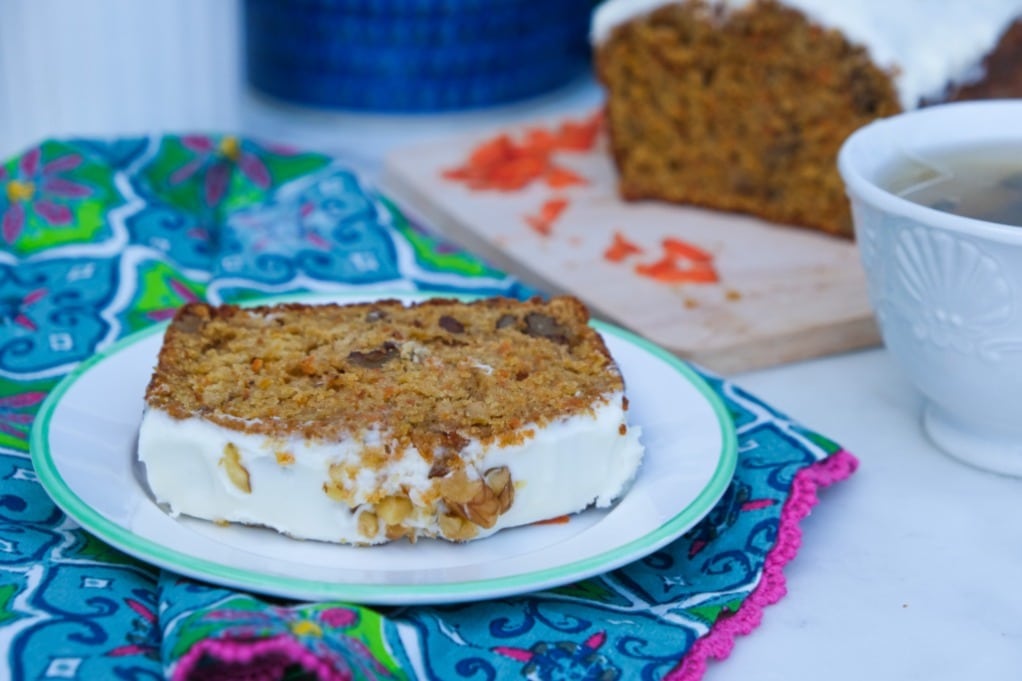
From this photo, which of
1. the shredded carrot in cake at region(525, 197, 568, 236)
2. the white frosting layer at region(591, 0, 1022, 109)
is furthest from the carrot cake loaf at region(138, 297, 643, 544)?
the white frosting layer at region(591, 0, 1022, 109)

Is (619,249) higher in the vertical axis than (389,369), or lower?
lower

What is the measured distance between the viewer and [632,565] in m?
1.09

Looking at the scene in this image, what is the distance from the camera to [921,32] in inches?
69.4

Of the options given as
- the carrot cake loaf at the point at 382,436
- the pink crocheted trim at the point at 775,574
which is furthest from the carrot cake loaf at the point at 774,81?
the carrot cake loaf at the point at 382,436

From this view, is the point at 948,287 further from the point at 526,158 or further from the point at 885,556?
the point at 526,158

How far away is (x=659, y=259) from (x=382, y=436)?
34.3 inches

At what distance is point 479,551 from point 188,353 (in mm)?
337

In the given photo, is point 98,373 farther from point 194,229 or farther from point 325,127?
point 325,127

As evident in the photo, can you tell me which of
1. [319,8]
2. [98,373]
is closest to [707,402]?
[98,373]

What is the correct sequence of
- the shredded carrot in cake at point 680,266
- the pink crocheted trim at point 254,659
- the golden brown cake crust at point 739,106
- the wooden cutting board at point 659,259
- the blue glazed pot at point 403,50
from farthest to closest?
1. the blue glazed pot at point 403,50
2. the golden brown cake crust at point 739,106
3. the shredded carrot in cake at point 680,266
4. the wooden cutting board at point 659,259
5. the pink crocheted trim at point 254,659

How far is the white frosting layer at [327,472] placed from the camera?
0.99 meters

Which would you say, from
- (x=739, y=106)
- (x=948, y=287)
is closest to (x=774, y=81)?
(x=739, y=106)

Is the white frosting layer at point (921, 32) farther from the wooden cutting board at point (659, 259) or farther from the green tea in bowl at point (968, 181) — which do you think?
the green tea in bowl at point (968, 181)

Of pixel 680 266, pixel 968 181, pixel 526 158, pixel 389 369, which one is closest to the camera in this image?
pixel 389 369
